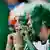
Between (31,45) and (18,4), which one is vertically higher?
(18,4)

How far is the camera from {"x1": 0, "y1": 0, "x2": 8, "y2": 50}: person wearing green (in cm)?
137

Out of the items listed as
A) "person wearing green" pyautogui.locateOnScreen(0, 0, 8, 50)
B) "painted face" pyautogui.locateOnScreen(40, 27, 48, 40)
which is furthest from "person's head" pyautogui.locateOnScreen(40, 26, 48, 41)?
"person wearing green" pyautogui.locateOnScreen(0, 0, 8, 50)

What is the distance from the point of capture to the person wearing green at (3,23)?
137 cm

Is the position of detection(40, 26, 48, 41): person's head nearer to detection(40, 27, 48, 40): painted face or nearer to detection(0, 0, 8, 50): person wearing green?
detection(40, 27, 48, 40): painted face

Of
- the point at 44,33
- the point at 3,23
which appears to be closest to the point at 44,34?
the point at 44,33

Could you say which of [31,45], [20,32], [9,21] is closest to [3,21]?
[9,21]

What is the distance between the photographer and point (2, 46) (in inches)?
54.0

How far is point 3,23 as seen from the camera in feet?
4.53

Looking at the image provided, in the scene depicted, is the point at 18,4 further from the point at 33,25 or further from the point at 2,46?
the point at 2,46

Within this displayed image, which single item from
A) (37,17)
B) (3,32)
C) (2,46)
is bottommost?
(2,46)

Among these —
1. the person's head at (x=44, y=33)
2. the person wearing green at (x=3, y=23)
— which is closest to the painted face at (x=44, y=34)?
the person's head at (x=44, y=33)

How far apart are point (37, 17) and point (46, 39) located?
17 cm

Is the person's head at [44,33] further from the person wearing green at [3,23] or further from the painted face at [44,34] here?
the person wearing green at [3,23]

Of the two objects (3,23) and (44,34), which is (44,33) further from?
(3,23)
